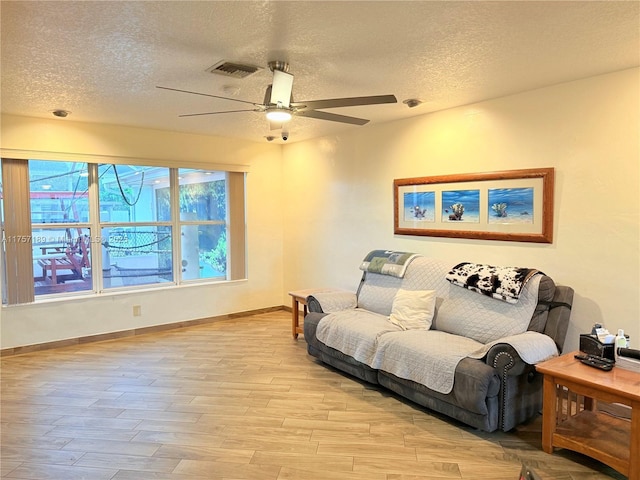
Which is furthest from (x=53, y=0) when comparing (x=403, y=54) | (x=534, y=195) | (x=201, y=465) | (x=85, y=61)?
(x=534, y=195)

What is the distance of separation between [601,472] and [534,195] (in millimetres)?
1925

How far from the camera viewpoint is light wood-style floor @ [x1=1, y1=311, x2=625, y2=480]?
2303 mm

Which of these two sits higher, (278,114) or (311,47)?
(311,47)

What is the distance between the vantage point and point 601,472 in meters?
2.26

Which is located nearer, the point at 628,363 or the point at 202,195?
the point at 628,363

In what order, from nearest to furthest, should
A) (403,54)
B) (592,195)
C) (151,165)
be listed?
(403,54), (592,195), (151,165)

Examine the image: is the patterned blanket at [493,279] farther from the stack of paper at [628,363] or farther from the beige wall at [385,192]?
the stack of paper at [628,363]

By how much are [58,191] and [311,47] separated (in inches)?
137

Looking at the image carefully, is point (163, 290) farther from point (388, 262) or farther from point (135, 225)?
point (388, 262)

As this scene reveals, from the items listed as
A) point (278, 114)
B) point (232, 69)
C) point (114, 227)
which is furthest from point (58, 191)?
point (278, 114)

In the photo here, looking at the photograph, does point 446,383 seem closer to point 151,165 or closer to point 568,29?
point 568,29

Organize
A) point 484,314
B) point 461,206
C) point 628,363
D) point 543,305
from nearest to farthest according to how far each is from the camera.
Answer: point 628,363 < point 543,305 < point 484,314 < point 461,206

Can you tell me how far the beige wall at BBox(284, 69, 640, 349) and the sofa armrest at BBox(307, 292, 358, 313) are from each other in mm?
743

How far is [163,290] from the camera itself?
5020 mm
